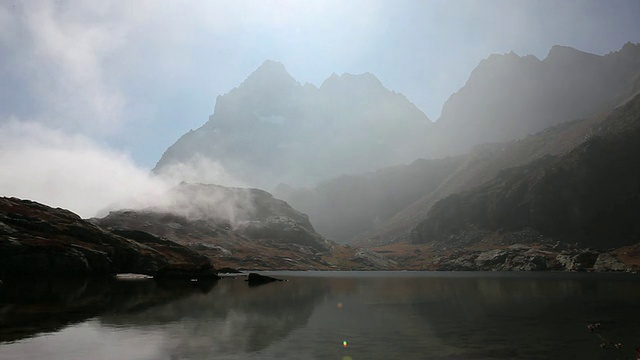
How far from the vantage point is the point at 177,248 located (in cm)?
17888

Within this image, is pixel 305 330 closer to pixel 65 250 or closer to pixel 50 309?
pixel 50 309

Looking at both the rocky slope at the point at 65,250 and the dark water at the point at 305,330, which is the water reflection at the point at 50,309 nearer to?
the dark water at the point at 305,330

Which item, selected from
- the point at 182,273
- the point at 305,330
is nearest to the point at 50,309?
the point at 305,330

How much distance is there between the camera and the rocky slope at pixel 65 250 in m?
106

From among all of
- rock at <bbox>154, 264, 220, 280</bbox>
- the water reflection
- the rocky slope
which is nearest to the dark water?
the water reflection

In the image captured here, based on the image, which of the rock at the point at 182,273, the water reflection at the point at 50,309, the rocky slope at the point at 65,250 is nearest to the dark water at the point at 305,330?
the water reflection at the point at 50,309

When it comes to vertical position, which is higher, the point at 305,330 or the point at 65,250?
the point at 65,250

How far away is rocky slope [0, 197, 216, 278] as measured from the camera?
106125 millimetres

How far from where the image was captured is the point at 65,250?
113 metres

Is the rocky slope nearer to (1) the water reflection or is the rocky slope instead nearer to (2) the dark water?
(1) the water reflection

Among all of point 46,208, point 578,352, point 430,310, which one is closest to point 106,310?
point 430,310

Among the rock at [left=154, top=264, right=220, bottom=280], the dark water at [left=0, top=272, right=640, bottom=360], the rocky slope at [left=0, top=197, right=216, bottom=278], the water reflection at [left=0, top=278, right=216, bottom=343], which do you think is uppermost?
the rocky slope at [left=0, top=197, right=216, bottom=278]

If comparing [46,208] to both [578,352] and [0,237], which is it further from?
[578,352]

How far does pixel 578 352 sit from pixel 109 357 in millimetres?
31910
